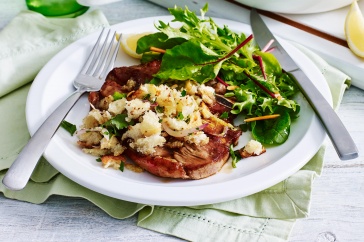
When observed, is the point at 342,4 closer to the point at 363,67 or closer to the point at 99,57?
the point at 363,67

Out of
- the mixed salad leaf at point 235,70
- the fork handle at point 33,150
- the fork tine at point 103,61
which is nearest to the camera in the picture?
the fork handle at point 33,150

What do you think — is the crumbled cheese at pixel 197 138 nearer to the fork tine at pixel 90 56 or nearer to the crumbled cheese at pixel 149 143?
the crumbled cheese at pixel 149 143

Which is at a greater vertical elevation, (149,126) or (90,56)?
(149,126)

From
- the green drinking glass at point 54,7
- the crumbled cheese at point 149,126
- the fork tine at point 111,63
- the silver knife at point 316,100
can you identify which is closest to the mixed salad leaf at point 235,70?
the silver knife at point 316,100

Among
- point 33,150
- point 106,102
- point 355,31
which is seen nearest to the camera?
point 33,150

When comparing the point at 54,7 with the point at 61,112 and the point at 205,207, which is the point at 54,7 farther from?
the point at 205,207

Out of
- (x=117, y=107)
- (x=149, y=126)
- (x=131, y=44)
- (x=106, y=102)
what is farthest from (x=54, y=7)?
(x=149, y=126)
